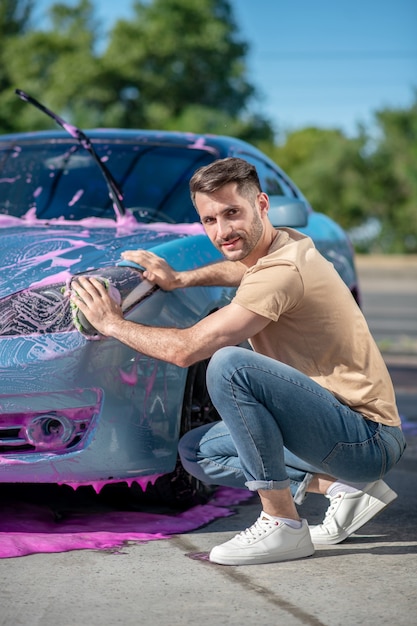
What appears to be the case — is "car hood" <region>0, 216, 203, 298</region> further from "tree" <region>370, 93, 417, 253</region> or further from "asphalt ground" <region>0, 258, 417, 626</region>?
"tree" <region>370, 93, 417, 253</region>

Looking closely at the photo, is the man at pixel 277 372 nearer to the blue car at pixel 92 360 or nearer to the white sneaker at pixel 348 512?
Answer: the white sneaker at pixel 348 512

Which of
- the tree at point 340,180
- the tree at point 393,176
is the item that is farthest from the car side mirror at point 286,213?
the tree at point 340,180

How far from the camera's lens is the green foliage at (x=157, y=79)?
41312 mm

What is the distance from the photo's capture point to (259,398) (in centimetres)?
339

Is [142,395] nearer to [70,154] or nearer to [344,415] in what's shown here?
[344,415]

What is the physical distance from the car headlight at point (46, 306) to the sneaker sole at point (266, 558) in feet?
2.76

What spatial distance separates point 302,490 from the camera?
366 centimetres

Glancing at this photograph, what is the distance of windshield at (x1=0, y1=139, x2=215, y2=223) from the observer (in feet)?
15.1

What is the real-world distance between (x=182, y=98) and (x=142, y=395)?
50.3 m

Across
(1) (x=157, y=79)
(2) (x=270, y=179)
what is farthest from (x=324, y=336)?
(1) (x=157, y=79)

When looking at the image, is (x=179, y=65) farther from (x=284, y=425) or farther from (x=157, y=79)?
(x=284, y=425)

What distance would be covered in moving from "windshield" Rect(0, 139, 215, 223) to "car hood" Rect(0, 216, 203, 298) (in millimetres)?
167

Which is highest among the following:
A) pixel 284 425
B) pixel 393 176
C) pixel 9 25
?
pixel 9 25

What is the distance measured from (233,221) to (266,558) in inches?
41.0
